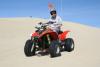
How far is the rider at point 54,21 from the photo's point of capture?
14.1 m

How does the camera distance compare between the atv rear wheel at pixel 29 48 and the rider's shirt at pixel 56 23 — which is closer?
the atv rear wheel at pixel 29 48

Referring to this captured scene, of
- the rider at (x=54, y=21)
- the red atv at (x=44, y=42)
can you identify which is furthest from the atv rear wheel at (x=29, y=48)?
the rider at (x=54, y=21)

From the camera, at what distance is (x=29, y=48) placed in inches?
543

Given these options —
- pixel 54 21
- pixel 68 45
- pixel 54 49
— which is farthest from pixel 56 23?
pixel 54 49

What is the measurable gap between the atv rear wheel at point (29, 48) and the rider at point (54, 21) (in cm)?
102

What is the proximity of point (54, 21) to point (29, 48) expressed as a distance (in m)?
1.48

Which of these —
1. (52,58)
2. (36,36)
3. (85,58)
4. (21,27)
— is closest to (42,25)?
(36,36)

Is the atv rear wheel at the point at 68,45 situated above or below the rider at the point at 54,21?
below

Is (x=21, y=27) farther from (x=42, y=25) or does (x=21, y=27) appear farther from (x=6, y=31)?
(x=42, y=25)

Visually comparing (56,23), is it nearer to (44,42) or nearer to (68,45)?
(44,42)

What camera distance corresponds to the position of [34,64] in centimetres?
1149

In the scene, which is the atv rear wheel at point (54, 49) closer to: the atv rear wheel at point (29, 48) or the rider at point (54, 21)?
the rider at point (54, 21)

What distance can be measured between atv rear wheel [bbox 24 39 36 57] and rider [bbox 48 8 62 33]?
40.3 inches

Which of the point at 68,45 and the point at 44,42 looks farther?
the point at 68,45
